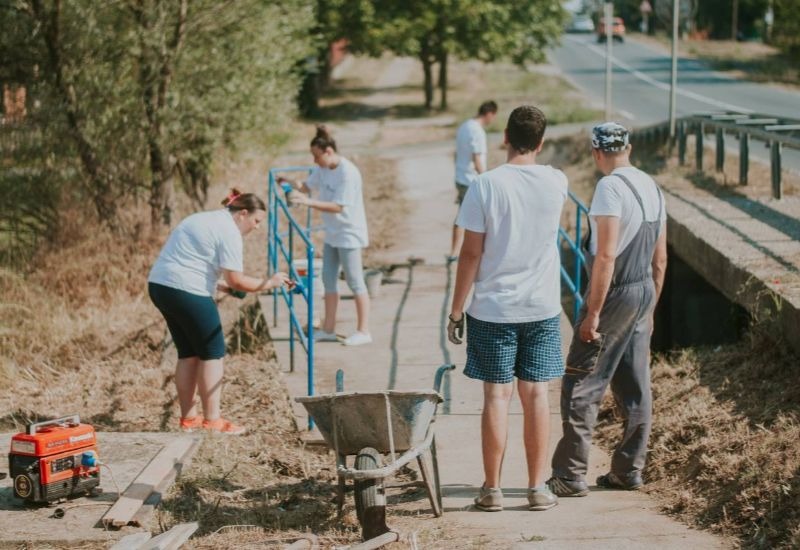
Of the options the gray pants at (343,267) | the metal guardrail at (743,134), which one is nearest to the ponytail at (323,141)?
the gray pants at (343,267)

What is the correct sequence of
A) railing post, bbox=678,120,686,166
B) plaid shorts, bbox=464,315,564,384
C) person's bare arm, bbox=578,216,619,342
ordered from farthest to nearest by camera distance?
1. railing post, bbox=678,120,686,166
2. person's bare arm, bbox=578,216,619,342
3. plaid shorts, bbox=464,315,564,384

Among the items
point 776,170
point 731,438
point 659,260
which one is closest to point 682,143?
point 776,170

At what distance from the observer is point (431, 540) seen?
5.25 meters

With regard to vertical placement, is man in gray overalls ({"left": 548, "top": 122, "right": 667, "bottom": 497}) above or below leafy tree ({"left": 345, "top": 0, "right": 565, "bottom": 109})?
below

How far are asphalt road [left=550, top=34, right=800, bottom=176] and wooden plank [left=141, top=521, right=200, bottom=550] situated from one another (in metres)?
10.7

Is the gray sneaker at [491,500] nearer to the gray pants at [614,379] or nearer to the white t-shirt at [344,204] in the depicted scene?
the gray pants at [614,379]

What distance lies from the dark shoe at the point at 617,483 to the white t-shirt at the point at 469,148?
598 centimetres

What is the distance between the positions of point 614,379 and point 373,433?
146cm

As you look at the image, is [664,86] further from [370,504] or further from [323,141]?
[370,504]

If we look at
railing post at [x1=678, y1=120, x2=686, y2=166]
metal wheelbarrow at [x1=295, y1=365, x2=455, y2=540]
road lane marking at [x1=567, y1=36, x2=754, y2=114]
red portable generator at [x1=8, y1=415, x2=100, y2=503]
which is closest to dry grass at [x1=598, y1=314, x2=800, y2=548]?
metal wheelbarrow at [x1=295, y1=365, x2=455, y2=540]

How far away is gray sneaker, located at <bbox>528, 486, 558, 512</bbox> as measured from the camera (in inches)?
A: 222

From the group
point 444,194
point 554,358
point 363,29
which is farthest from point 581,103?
point 554,358

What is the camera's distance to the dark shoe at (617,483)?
6.10 meters

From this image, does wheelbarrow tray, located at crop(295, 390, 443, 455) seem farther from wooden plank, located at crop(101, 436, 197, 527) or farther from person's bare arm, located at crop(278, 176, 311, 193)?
person's bare arm, located at crop(278, 176, 311, 193)
